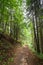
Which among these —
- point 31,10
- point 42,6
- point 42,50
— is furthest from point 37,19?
point 42,50

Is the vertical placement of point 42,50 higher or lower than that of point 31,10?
lower

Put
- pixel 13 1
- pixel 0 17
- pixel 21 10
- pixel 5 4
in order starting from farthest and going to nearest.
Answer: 1. pixel 21 10
2. pixel 0 17
3. pixel 13 1
4. pixel 5 4

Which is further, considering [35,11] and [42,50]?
[42,50]

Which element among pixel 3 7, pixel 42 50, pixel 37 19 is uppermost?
pixel 3 7

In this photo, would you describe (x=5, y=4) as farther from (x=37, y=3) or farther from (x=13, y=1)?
(x=37, y=3)

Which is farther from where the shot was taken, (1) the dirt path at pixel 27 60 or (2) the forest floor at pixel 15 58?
(1) the dirt path at pixel 27 60

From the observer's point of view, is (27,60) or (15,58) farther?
(15,58)

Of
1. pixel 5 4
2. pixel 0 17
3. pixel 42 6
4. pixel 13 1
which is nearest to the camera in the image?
pixel 5 4

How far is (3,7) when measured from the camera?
15.9m

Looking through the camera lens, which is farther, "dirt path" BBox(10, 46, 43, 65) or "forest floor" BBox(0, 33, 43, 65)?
"dirt path" BBox(10, 46, 43, 65)

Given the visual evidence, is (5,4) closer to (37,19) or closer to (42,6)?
(42,6)

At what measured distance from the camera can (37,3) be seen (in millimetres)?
18562

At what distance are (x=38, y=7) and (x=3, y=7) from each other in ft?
16.1

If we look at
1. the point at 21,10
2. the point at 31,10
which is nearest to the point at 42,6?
the point at 31,10
